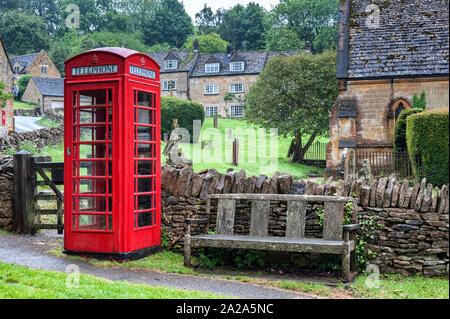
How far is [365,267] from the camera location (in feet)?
22.0

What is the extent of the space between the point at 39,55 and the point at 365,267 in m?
56.8

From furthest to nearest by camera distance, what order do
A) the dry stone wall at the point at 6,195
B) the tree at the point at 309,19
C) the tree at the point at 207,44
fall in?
the tree at the point at 207,44 < the tree at the point at 309,19 < the dry stone wall at the point at 6,195

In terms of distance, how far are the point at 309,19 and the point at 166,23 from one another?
19.1 meters

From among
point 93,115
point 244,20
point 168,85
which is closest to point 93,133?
point 93,115

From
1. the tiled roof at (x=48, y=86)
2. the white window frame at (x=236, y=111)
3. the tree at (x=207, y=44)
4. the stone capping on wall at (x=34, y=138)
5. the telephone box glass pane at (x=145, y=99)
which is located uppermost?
the tree at (x=207, y=44)

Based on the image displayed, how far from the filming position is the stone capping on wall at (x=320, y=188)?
6.28 m

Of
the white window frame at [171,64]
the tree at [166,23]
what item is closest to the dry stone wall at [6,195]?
the tree at [166,23]

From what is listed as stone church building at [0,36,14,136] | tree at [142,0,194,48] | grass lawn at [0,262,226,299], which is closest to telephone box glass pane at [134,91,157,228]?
grass lawn at [0,262,226,299]

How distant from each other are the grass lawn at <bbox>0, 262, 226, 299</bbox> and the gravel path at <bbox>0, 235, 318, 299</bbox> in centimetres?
35

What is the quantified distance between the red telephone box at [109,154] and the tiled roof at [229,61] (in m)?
47.6

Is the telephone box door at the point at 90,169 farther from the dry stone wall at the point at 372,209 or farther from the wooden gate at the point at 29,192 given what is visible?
the wooden gate at the point at 29,192
